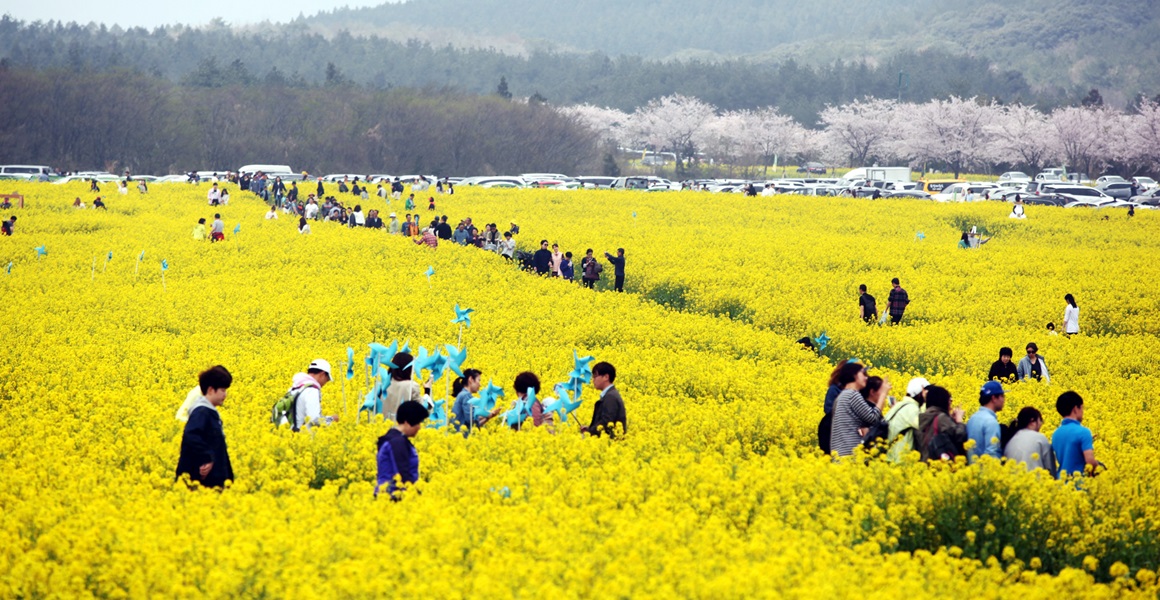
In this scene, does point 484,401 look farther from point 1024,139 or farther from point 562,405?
point 1024,139

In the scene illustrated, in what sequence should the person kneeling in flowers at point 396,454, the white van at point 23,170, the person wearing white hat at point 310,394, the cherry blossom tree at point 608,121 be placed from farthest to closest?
1. the cherry blossom tree at point 608,121
2. the white van at point 23,170
3. the person wearing white hat at point 310,394
4. the person kneeling in flowers at point 396,454

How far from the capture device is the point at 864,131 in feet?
334

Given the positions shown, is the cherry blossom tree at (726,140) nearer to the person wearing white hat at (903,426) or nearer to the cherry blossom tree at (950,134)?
the cherry blossom tree at (950,134)

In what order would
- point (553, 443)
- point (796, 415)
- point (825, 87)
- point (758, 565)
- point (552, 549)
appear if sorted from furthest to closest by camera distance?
1. point (825, 87)
2. point (796, 415)
3. point (553, 443)
4. point (552, 549)
5. point (758, 565)

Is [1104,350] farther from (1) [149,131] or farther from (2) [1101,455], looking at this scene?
(1) [149,131]

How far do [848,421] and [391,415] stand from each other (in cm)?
436

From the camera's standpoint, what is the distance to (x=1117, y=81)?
165250 millimetres

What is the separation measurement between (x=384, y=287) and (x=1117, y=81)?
166 meters

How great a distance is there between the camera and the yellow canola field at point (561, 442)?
7.01 meters

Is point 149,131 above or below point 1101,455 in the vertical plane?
above

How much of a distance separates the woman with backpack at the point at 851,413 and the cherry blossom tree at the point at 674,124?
3720 inches

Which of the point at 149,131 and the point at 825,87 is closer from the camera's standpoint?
the point at 149,131

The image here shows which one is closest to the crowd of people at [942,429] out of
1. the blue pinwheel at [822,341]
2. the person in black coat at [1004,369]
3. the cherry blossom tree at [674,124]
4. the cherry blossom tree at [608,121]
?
the person in black coat at [1004,369]

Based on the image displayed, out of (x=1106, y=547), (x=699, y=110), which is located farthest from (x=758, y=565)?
(x=699, y=110)
